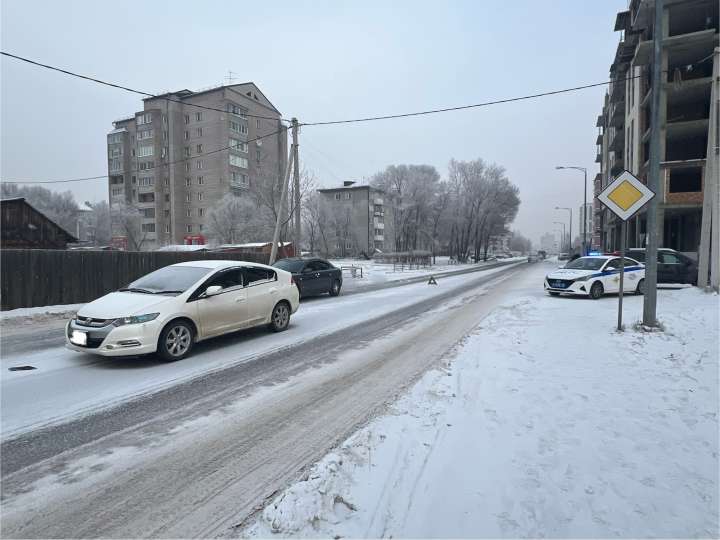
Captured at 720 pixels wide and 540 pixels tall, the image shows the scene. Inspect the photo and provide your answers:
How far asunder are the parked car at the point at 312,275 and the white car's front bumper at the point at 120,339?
882cm

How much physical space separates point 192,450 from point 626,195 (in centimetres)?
868

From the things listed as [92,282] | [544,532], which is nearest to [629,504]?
[544,532]

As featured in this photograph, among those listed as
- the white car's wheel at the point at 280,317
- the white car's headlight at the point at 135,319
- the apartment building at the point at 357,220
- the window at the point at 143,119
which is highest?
the window at the point at 143,119

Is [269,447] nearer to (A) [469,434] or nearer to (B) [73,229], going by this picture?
(A) [469,434]

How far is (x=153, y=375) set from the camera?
231 inches

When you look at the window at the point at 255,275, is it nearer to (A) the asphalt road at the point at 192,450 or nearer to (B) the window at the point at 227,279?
(B) the window at the point at 227,279

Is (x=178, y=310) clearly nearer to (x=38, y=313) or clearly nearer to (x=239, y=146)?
(x=38, y=313)

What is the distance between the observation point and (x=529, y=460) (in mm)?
3420

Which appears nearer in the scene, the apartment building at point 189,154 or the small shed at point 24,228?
the small shed at point 24,228

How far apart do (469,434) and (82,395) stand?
444cm

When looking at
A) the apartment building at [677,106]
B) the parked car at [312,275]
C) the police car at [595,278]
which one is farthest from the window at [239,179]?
the police car at [595,278]

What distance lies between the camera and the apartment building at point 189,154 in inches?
2537

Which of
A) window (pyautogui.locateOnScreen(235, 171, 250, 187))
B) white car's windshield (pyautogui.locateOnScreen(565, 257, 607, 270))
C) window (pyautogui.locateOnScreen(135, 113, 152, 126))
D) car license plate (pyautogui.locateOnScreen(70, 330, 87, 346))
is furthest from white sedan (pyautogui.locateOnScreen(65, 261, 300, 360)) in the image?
window (pyautogui.locateOnScreen(135, 113, 152, 126))

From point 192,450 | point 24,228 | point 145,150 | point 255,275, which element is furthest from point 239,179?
point 192,450
